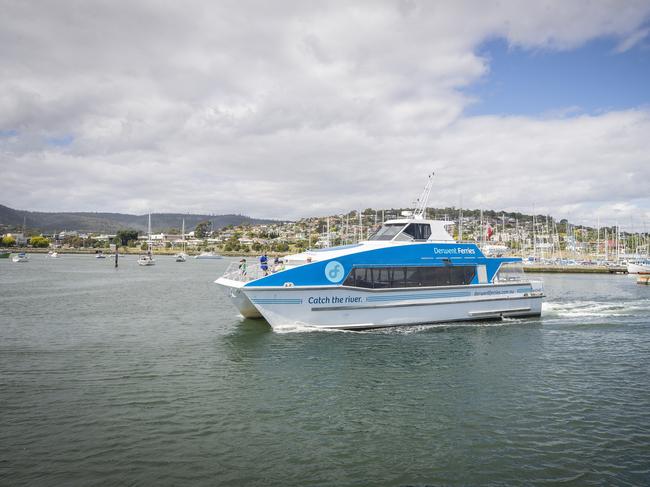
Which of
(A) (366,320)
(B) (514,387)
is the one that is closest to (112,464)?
(B) (514,387)

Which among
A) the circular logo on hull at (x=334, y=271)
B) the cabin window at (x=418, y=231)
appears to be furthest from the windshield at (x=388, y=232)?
the circular logo on hull at (x=334, y=271)

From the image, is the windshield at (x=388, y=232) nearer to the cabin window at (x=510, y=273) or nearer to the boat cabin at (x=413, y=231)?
the boat cabin at (x=413, y=231)

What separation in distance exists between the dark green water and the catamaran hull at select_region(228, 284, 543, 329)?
0.59 meters

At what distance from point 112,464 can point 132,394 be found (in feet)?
11.1

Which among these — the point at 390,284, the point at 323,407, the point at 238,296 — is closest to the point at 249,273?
the point at 238,296

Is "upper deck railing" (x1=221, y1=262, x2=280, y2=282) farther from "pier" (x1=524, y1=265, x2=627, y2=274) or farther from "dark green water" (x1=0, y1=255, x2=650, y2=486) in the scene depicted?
"pier" (x1=524, y1=265, x2=627, y2=274)

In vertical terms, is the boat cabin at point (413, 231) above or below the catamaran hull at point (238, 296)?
above

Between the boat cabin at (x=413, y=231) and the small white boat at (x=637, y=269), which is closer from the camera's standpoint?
the boat cabin at (x=413, y=231)

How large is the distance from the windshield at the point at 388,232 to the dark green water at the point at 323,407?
13.3 feet

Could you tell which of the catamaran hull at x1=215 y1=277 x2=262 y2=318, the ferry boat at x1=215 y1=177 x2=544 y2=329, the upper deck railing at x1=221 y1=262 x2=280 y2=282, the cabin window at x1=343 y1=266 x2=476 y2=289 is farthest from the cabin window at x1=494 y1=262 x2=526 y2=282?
the catamaran hull at x1=215 y1=277 x2=262 y2=318

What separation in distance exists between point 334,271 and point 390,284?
2561 millimetres

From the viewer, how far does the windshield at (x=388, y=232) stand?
1903cm

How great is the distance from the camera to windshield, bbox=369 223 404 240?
19.0 metres

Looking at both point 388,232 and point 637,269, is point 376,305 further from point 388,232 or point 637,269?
point 637,269
